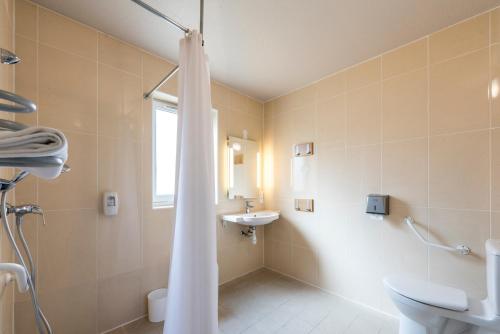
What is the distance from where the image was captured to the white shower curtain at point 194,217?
1.07 m

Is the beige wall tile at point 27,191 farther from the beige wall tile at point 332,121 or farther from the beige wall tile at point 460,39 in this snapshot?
the beige wall tile at point 460,39

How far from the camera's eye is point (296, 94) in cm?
253

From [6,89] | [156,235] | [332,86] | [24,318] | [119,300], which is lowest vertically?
[119,300]

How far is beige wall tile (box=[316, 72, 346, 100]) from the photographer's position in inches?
83.4

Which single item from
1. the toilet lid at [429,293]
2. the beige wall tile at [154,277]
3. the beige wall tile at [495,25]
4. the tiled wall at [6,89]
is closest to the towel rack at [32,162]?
the tiled wall at [6,89]

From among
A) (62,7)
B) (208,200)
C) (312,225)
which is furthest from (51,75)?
(312,225)

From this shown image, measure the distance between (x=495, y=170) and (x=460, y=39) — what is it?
95cm

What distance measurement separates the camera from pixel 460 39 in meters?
1.50

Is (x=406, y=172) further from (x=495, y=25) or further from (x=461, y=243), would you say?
(x=495, y=25)

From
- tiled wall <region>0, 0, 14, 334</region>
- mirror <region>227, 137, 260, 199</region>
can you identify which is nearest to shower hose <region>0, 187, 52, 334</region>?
tiled wall <region>0, 0, 14, 334</region>

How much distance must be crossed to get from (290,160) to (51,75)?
222 centimetres

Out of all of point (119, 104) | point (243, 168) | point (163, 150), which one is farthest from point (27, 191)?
point (243, 168)

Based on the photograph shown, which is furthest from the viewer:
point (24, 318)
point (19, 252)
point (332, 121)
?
point (332, 121)

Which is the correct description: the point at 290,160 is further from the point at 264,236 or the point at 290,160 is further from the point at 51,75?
the point at 51,75
